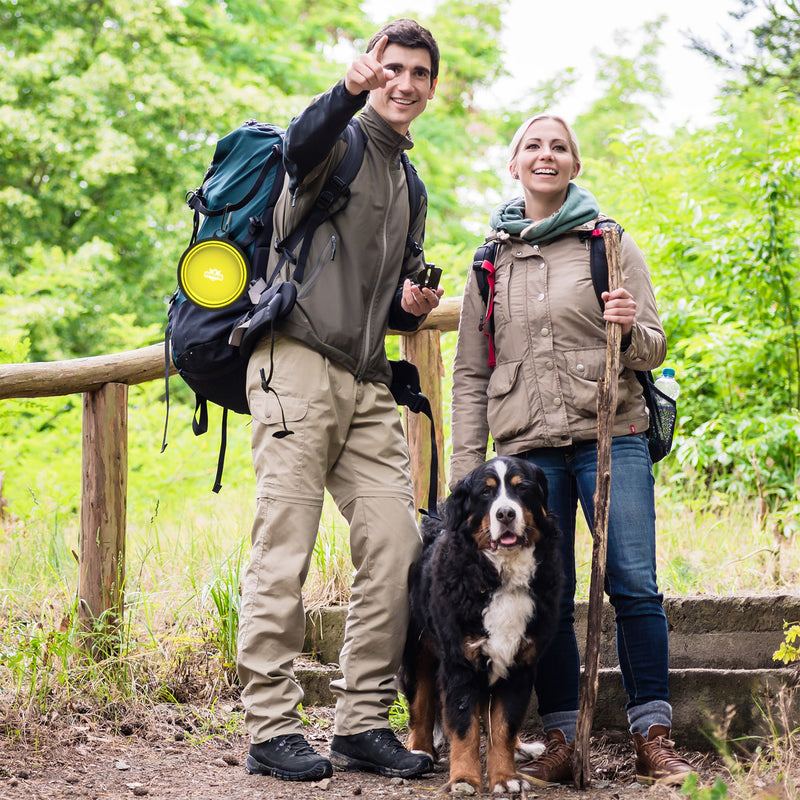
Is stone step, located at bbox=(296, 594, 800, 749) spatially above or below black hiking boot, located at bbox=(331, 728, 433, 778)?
above

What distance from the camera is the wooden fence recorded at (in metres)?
4.04

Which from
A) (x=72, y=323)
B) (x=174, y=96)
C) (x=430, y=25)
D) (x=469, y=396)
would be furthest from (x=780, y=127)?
(x=430, y=25)

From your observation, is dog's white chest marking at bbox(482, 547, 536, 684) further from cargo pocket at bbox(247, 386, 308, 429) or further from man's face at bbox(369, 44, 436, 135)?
man's face at bbox(369, 44, 436, 135)

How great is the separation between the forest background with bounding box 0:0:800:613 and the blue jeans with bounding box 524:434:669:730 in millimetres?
1829

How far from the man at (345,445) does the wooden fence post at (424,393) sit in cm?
125

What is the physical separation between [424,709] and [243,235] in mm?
1913

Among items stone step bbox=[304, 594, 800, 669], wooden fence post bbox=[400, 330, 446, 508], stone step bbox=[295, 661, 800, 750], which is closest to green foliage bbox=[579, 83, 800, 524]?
stone step bbox=[304, 594, 800, 669]

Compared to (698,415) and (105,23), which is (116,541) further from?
(105,23)

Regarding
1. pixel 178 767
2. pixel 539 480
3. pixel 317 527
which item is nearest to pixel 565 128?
pixel 539 480

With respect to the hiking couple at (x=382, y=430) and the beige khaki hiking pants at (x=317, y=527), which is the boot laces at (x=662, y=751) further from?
the beige khaki hiking pants at (x=317, y=527)

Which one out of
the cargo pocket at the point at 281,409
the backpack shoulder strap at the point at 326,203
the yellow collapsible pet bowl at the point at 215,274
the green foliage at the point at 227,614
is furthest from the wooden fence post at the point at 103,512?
the backpack shoulder strap at the point at 326,203

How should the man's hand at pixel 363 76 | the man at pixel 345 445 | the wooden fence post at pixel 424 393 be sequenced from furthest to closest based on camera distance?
the wooden fence post at pixel 424 393 → the man at pixel 345 445 → the man's hand at pixel 363 76

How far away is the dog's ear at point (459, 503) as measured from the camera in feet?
Answer: 10.2

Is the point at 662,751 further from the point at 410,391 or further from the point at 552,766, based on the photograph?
the point at 410,391
